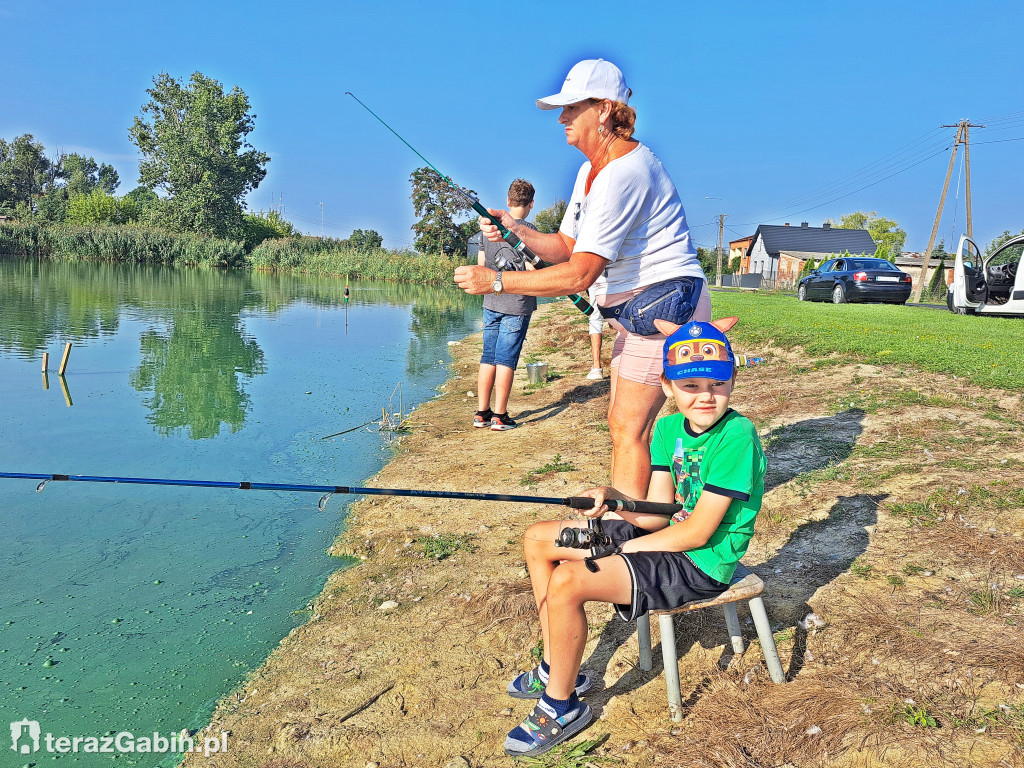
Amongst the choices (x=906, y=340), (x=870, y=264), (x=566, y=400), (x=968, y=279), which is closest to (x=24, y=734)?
(x=566, y=400)

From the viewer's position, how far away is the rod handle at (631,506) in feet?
8.87

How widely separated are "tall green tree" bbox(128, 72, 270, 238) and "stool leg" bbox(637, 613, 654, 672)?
6092 centimetres

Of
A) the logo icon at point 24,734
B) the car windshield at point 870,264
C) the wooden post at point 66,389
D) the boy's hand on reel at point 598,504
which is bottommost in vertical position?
the logo icon at point 24,734

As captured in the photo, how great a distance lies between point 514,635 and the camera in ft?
11.1

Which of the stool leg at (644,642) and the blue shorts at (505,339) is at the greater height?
the blue shorts at (505,339)

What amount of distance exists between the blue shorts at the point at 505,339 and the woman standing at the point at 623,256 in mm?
3769

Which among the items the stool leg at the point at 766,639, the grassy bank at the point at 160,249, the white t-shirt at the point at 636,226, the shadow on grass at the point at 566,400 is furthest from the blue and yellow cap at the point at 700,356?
the grassy bank at the point at 160,249

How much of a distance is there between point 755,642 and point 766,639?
1.28 ft

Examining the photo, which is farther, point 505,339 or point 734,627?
point 505,339

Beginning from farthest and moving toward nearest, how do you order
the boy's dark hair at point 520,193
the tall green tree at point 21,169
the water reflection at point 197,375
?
the tall green tree at point 21,169
the water reflection at point 197,375
the boy's dark hair at point 520,193

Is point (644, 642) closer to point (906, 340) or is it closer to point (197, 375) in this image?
point (906, 340)

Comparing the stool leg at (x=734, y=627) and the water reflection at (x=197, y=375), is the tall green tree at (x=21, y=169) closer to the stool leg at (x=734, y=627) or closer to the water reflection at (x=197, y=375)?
the water reflection at (x=197, y=375)

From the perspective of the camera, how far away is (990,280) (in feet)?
49.7

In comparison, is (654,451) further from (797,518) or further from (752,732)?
(797,518)
